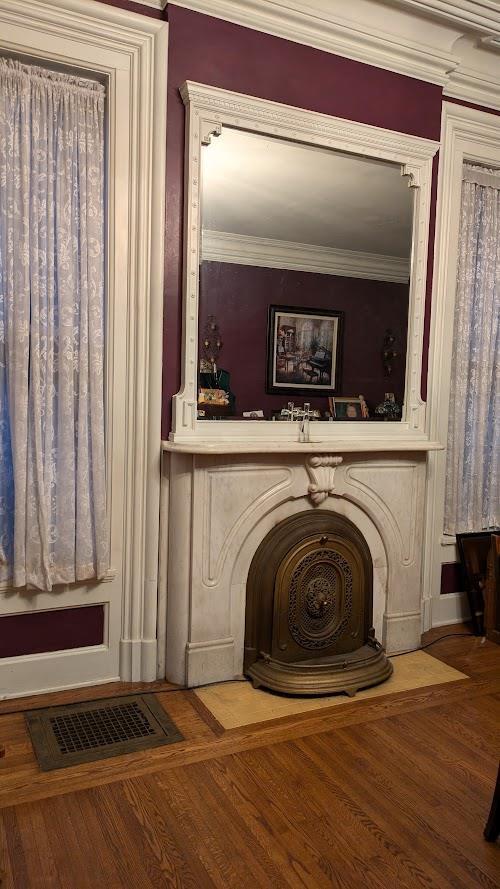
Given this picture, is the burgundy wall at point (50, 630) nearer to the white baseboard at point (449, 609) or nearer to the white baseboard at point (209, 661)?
the white baseboard at point (209, 661)

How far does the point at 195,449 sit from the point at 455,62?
7.72 ft

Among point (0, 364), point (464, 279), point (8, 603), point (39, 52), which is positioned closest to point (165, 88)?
point (39, 52)

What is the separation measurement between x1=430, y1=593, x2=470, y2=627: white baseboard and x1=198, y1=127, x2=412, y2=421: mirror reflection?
3.89 ft

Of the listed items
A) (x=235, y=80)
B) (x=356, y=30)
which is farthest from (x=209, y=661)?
→ (x=356, y=30)

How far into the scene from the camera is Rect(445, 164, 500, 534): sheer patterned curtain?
3779 mm

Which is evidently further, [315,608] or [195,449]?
[315,608]

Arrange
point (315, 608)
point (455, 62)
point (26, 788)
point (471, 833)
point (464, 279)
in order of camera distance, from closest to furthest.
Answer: point (471, 833) → point (26, 788) → point (315, 608) → point (455, 62) → point (464, 279)

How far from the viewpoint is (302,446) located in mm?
3039

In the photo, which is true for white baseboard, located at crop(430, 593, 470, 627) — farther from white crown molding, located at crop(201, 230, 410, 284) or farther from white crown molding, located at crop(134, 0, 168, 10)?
white crown molding, located at crop(134, 0, 168, 10)

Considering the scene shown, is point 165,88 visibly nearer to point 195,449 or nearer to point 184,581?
point 195,449

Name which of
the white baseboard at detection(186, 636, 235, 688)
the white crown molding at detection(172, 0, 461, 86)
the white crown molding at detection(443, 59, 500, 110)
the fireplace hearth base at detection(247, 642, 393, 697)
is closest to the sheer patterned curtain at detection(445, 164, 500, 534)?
the white crown molding at detection(443, 59, 500, 110)

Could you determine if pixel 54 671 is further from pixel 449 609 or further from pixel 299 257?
pixel 449 609

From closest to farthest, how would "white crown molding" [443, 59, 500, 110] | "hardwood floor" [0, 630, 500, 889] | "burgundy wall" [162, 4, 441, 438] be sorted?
"hardwood floor" [0, 630, 500, 889] < "burgundy wall" [162, 4, 441, 438] < "white crown molding" [443, 59, 500, 110]

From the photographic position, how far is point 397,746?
8.36ft
